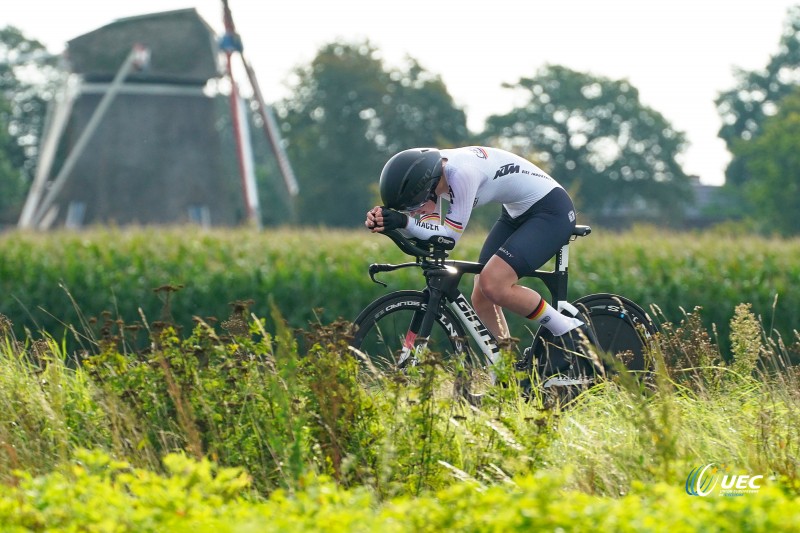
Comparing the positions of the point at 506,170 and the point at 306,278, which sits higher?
the point at 506,170

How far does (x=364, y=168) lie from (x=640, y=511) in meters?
55.8

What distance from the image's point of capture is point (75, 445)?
5766 millimetres

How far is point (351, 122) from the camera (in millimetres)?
61469

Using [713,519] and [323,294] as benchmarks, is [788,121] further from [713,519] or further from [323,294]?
[713,519]

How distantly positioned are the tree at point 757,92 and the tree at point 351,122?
27615 mm

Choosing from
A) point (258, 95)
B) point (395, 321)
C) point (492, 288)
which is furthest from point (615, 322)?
point (258, 95)

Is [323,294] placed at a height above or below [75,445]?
below

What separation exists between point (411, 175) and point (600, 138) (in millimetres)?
70667

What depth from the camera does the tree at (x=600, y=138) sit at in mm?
72562

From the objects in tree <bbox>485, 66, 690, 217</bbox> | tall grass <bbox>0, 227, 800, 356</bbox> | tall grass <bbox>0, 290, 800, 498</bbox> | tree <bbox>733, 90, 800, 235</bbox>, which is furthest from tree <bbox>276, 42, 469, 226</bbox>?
tall grass <bbox>0, 290, 800, 498</bbox>

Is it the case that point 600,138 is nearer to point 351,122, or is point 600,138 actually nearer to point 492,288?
point 351,122

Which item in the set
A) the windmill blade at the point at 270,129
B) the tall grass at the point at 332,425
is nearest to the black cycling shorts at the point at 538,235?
the tall grass at the point at 332,425

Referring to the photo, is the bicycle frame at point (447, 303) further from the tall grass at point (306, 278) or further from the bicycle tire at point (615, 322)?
the tall grass at point (306, 278)

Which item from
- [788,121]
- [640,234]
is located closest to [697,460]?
[640,234]
